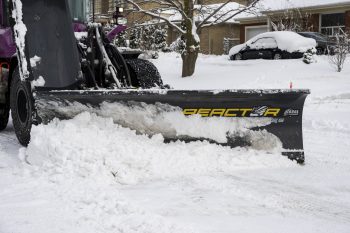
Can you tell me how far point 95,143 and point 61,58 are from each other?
1135 mm

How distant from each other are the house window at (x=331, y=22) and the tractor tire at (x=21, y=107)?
72.9ft

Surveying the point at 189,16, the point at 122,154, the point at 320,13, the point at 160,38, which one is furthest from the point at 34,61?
the point at 320,13

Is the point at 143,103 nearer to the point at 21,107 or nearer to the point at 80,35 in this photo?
the point at 21,107

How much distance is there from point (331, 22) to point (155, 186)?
2386 centimetres

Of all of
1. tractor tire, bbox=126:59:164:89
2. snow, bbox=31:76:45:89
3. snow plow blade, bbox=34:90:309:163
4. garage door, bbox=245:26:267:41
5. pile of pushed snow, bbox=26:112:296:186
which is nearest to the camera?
pile of pushed snow, bbox=26:112:296:186

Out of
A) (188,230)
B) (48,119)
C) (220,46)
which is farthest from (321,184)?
(220,46)

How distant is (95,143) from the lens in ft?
13.6

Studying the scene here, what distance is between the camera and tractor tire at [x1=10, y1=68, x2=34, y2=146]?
4.87 m

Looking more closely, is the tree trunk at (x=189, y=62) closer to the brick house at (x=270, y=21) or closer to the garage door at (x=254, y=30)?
the brick house at (x=270, y=21)

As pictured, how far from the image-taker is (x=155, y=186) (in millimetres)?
3812

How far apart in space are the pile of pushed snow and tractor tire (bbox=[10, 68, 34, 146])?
0.62m

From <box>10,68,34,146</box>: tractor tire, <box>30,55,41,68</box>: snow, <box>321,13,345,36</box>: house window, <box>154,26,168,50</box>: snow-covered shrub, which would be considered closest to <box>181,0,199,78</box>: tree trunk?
<box>10,68,34,146</box>: tractor tire

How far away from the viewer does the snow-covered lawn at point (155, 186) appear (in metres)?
3.04

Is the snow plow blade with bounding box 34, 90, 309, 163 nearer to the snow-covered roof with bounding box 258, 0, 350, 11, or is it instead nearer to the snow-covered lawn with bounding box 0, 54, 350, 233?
the snow-covered lawn with bounding box 0, 54, 350, 233
